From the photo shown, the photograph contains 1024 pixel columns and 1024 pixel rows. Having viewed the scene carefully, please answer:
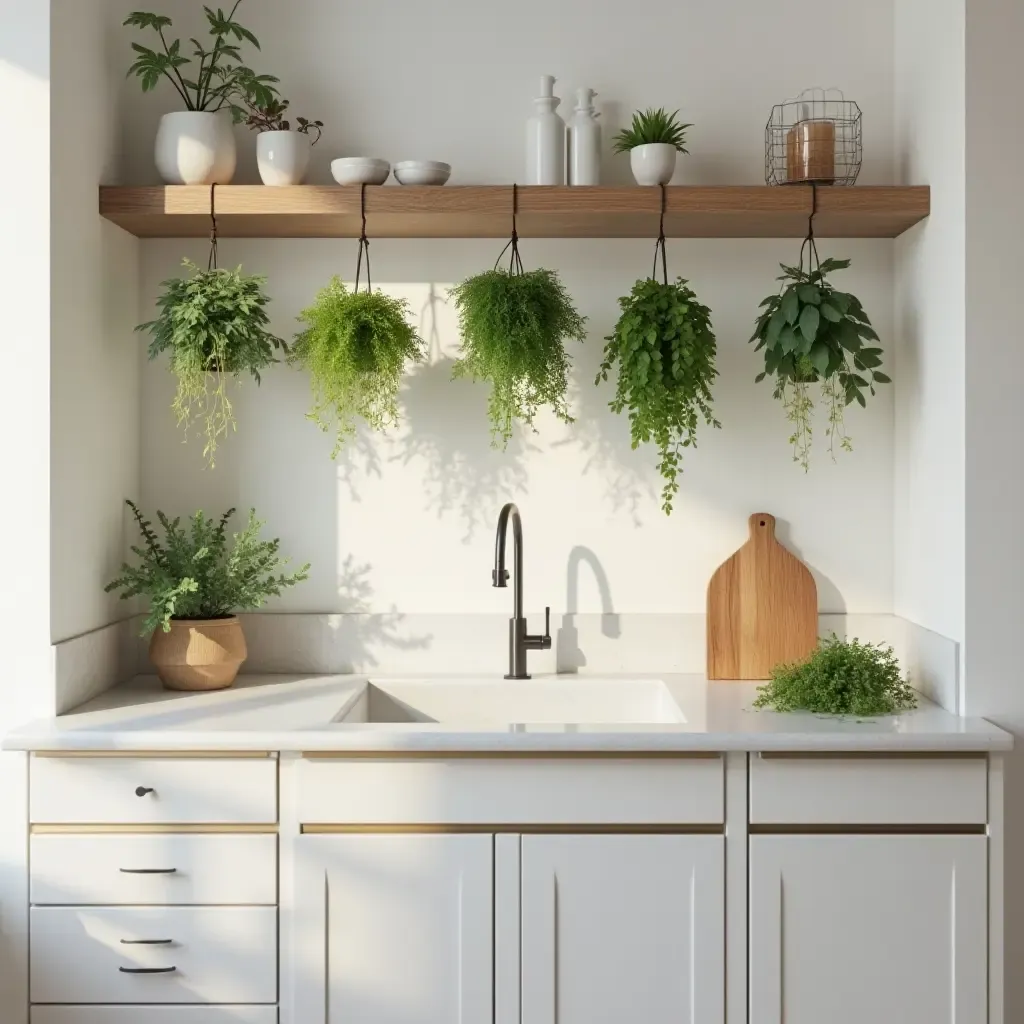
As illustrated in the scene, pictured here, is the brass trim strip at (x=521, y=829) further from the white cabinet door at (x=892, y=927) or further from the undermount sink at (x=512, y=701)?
the undermount sink at (x=512, y=701)

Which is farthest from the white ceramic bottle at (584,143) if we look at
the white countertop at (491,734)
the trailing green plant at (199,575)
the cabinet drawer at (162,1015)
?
the cabinet drawer at (162,1015)

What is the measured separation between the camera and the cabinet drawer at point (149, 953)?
2250 millimetres

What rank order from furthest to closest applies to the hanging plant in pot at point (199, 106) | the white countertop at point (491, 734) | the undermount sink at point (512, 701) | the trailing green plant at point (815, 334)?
the undermount sink at point (512, 701)
the hanging plant in pot at point (199, 106)
the trailing green plant at point (815, 334)
the white countertop at point (491, 734)

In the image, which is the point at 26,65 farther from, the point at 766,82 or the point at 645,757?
the point at 645,757

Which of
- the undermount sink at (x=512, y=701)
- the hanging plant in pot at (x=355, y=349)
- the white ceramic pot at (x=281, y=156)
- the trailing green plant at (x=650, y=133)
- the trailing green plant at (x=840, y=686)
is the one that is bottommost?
the undermount sink at (x=512, y=701)

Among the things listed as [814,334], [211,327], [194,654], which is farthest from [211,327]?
[814,334]

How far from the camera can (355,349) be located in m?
2.59

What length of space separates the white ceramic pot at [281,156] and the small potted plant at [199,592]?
77 centimetres

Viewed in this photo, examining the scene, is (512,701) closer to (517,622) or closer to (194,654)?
(517,622)

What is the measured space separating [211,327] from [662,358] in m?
0.97

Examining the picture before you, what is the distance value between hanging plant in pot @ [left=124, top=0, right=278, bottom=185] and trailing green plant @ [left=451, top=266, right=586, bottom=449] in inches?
24.3

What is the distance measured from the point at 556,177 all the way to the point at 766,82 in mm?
591

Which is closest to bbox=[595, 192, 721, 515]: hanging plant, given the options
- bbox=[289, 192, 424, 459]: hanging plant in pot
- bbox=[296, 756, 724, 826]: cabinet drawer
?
bbox=[289, 192, 424, 459]: hanging plant in pot

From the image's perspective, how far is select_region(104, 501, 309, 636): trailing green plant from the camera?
261 cm
